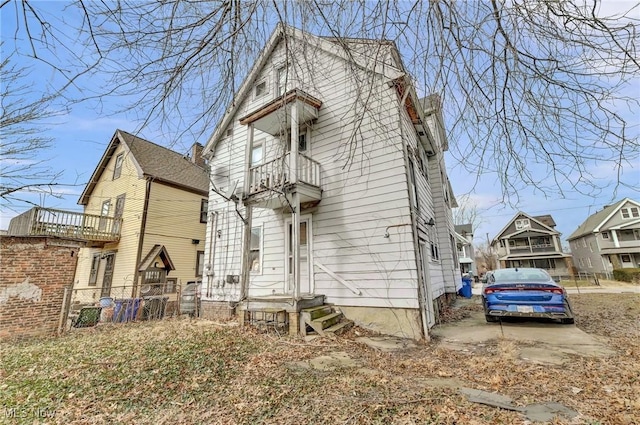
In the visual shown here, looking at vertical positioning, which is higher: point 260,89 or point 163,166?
point 260,89

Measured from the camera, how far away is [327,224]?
7.80 m

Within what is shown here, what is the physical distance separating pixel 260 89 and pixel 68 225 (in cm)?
1174

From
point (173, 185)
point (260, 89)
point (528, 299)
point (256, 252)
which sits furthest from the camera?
point (173, 185)

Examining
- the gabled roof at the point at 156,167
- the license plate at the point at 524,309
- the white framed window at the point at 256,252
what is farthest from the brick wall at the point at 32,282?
the license plate at the point at 524,309

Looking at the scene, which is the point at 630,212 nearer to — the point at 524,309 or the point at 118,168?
the point at 524,309

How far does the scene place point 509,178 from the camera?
108 inches

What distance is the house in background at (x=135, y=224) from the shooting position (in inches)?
517

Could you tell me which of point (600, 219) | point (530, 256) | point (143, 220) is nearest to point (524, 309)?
point (143, 220)

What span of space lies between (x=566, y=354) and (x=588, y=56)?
15.8ft

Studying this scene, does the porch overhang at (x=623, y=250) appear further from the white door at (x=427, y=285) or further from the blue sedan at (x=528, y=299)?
the white door at (x=427, y=285)

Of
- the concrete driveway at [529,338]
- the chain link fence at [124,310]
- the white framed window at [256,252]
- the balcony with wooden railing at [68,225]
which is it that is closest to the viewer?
the concrete driveway at [529,338]

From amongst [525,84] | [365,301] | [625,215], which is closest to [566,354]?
[365,301]

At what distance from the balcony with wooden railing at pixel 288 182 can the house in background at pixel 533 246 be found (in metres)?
33.1

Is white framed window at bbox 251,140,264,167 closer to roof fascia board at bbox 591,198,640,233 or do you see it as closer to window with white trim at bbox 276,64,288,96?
window with white trim at bbox 276,64,288,96
